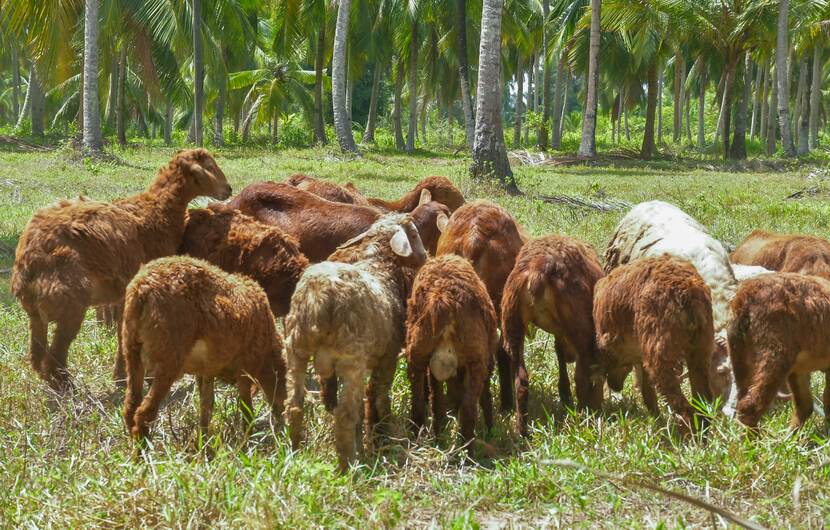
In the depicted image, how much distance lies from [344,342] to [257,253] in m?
1.86

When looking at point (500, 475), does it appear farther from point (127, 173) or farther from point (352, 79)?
point (352, 79)

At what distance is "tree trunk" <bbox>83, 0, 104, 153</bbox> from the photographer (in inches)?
751

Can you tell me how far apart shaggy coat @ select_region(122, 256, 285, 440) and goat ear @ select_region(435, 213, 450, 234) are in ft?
7.63

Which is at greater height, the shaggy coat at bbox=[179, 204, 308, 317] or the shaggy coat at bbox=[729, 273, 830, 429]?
the shaggy coat at bbox=[179, 204, 308, 317]

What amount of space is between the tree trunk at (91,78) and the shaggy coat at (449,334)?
16631 mm

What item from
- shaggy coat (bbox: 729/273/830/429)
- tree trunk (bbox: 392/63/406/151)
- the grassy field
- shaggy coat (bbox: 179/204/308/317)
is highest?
tree trunk (bbox: 392/63/406/151)

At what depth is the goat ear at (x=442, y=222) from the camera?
6.89m

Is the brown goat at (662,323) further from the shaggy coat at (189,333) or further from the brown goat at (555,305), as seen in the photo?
the shaggy coat at (189,333)

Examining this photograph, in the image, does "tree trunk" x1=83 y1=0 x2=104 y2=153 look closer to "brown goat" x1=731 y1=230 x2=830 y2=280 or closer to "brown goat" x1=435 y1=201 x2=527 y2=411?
"brown goat" x1=435 y1=201 x2=527 y2=411

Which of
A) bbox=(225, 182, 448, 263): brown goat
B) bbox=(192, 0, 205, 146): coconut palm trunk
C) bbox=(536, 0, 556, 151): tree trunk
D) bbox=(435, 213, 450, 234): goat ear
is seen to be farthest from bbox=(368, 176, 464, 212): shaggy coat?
bbox=(536, 0, 556, 151): tree trunk

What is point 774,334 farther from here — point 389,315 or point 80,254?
point 80,254

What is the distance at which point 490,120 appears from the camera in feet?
54.5

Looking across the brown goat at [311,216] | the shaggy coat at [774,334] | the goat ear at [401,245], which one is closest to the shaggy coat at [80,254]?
the brown goat at [311,216]

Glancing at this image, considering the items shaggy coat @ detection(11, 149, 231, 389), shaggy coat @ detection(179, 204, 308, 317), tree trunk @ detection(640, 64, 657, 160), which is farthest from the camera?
tree trunk @ detection(640, 64, 657, 160)
